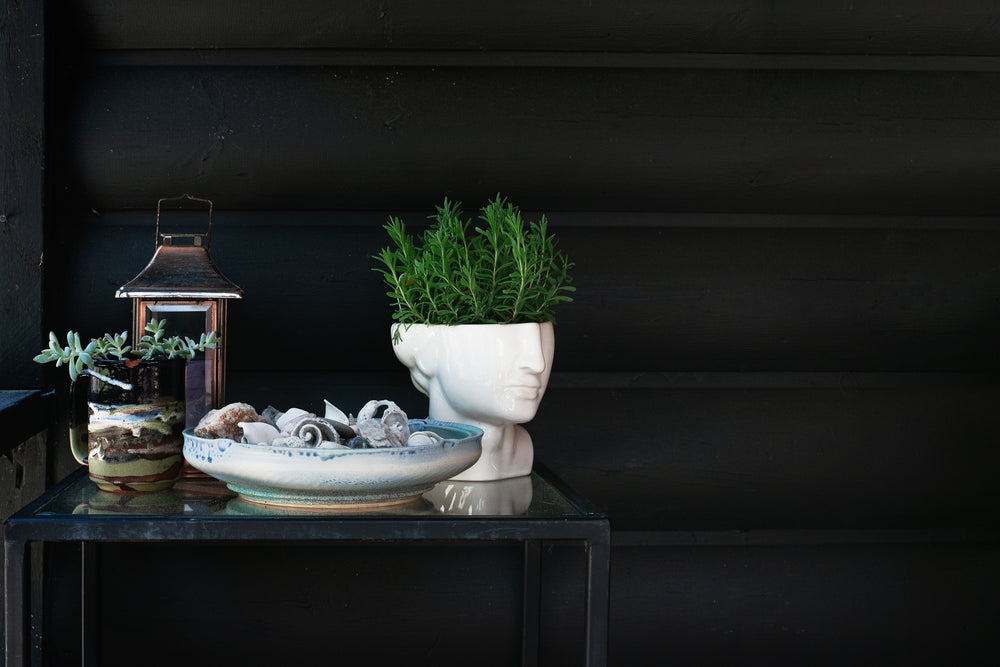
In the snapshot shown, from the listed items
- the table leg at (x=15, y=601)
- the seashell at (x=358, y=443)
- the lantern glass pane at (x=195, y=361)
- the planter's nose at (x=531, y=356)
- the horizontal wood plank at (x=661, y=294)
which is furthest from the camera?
the horizontal wood plank at (x=661, y=294)

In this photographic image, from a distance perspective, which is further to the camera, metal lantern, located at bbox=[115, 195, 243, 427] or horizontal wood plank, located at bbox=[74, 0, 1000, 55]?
horizontal wood plank, located at bbox=[74, 0, 1000, 55]

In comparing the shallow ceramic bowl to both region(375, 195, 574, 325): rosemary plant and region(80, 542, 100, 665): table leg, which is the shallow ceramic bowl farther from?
region(80, 542, 100, 665): table leg

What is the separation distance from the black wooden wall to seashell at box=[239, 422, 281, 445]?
43cm

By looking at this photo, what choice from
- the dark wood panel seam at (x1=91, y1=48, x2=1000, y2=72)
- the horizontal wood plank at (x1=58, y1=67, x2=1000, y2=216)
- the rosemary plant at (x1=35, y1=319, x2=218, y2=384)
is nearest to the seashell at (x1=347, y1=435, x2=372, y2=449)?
the rosemary plant at (x1=35, y1=319, x2=218, y2=384)

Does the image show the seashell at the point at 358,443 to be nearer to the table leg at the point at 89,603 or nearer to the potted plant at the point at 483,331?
the potted plant at the point at 483,331

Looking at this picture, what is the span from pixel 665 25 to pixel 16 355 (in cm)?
121

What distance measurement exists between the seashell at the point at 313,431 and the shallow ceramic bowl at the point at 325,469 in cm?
5

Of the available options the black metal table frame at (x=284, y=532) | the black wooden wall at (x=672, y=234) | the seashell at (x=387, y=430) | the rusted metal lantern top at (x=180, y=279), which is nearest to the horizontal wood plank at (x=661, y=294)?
the black wooden wall at (x=672, y=234)

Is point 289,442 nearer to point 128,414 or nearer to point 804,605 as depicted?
point 128,414

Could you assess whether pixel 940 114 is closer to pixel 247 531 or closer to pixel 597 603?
pixel 597 603

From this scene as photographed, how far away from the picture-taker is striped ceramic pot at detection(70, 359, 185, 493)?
3.57 ft

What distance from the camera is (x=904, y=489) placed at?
5.15 ft

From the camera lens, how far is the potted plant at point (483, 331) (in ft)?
3.81

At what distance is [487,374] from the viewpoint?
1163 mm
